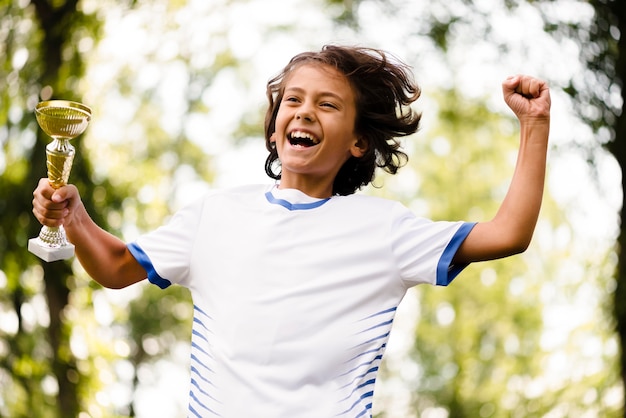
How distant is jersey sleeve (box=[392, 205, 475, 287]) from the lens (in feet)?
6.75

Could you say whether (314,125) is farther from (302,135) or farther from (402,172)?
(402,172)

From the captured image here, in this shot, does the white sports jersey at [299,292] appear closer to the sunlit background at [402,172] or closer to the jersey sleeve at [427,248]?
the jersey sleeve at [427,248]

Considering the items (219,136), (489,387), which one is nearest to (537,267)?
(489,387)

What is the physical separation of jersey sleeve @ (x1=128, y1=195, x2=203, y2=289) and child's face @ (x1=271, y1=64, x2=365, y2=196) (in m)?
0.23

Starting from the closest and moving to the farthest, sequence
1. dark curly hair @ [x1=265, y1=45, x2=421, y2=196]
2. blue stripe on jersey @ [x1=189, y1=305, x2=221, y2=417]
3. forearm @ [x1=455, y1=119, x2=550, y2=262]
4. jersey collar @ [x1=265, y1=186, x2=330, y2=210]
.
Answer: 1. forearm @ [x1=455, y1=119, x2=550, y2=262]
2. blue stripe on jersey @ [x1=189, y1=305, x2=221, y2=417]
3. jersey collar @ [x1=265, y1=186, x2=330, y2=210]
4. dark curly hair @ [x1=265, y1=45, x2=421, y2=196]

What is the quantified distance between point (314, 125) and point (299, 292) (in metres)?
0.38

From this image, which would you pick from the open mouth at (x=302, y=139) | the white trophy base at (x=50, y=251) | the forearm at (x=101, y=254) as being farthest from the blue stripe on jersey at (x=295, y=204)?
the white trophy base at (x=50, y=251)

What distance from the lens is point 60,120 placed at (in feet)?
6.92

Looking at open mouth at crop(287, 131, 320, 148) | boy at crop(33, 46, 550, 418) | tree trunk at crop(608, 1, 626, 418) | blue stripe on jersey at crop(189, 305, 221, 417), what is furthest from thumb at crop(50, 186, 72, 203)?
tree trunk at crop(608, 1, 626, 418)

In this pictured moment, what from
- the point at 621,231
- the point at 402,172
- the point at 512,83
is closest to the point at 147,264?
the point at 512,83

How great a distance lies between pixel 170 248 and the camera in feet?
7.32

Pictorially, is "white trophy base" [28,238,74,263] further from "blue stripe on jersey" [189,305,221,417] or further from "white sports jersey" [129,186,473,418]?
A: "blue stripe on jersey" [189,305,221,417]

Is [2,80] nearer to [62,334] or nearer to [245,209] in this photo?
[62,334]

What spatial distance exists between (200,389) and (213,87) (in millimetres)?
11391
